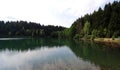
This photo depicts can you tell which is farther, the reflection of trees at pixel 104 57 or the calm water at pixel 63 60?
the reflection of trees at pixel 104 57

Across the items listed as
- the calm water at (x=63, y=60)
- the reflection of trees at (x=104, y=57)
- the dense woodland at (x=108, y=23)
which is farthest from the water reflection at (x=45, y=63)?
the dense woodland at (x=108, y=23)

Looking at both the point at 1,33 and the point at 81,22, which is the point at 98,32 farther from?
the point at 1,33

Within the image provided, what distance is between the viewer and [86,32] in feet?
325

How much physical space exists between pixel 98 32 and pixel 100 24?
23.2 feet

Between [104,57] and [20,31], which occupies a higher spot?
[20,31]

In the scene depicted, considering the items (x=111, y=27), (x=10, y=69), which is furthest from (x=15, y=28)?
(x=10, y=69)

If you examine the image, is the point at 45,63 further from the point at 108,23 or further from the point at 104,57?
the point at 108,23

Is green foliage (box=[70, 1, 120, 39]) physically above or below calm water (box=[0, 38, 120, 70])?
above

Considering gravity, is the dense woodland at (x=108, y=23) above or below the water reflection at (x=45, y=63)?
above

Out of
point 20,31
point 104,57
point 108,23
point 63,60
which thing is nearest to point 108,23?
point 108,23

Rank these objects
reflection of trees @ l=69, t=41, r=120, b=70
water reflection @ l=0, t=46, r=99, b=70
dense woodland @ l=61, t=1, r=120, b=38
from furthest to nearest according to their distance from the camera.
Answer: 1. dense woodland @ l=61, t=1, r=120, b=38
2. reflection of trees @ l=69, t=41, r=120, b=70
3. water reflection @ l=0, t=46, r=99, b=70

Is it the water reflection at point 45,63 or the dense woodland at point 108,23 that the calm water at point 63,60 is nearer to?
the water reflection at point 45,63

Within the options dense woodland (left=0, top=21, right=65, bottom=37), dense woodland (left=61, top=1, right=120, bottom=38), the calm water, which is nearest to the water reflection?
the calm water

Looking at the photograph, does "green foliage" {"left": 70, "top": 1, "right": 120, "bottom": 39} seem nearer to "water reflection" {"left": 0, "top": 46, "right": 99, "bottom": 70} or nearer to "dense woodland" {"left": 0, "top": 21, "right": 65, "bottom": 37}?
"water reflection" {"left": 0, "top": 46, "right": 99, "bottom": 70}
